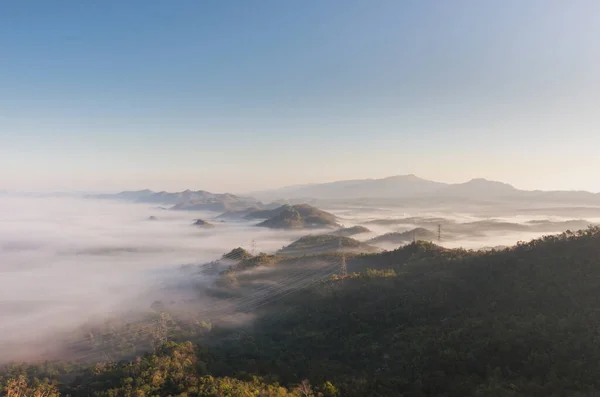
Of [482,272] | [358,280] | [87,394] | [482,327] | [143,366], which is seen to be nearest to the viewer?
[87,394]

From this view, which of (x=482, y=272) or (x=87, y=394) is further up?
(x=482, y=272)

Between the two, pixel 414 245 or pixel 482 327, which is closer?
pixel 482 327

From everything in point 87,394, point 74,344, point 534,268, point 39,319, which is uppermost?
point 534,268

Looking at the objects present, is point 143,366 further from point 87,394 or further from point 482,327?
point 482,327

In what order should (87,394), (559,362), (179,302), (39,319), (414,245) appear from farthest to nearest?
(39,319) → (179,302) → (414,245) → (87,394) → (559,362)

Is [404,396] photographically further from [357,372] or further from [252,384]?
[252,384]

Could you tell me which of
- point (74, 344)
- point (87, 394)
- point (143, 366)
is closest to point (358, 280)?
point (143, 366)

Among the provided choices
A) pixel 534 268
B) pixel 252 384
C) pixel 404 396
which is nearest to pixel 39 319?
pixel 252 384
